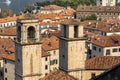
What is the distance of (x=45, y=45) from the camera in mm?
51094

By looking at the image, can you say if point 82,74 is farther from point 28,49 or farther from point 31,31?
point 31,31

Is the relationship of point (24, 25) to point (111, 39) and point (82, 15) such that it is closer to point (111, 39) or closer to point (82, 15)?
point (111, 39)

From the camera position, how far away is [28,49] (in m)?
30.7

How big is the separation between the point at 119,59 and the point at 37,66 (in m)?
7.40

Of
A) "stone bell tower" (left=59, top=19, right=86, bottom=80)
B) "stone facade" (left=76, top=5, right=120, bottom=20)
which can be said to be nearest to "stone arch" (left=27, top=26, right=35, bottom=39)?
"stone bell tower" (left=59, top=19, right=86, bottom=80)

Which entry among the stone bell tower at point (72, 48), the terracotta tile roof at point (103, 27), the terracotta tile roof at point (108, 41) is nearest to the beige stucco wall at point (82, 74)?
the stone bell tower at point (72, 48)

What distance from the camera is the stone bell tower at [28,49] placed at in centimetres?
3067

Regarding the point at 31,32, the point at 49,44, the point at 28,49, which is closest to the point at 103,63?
the point at 31,32

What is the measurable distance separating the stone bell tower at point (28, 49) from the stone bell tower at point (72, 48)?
2000 mm

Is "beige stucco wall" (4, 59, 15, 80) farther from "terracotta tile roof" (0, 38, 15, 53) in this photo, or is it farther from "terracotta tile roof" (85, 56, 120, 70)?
"terracotta tile roof" (85, 56, 120, 70)

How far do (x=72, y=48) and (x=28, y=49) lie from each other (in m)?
3.33

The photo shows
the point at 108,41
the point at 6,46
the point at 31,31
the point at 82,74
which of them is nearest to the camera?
the point at 82,74

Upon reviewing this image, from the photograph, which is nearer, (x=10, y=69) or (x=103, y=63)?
(x=103, y=63)

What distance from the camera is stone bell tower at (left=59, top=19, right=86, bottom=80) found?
101 feet
